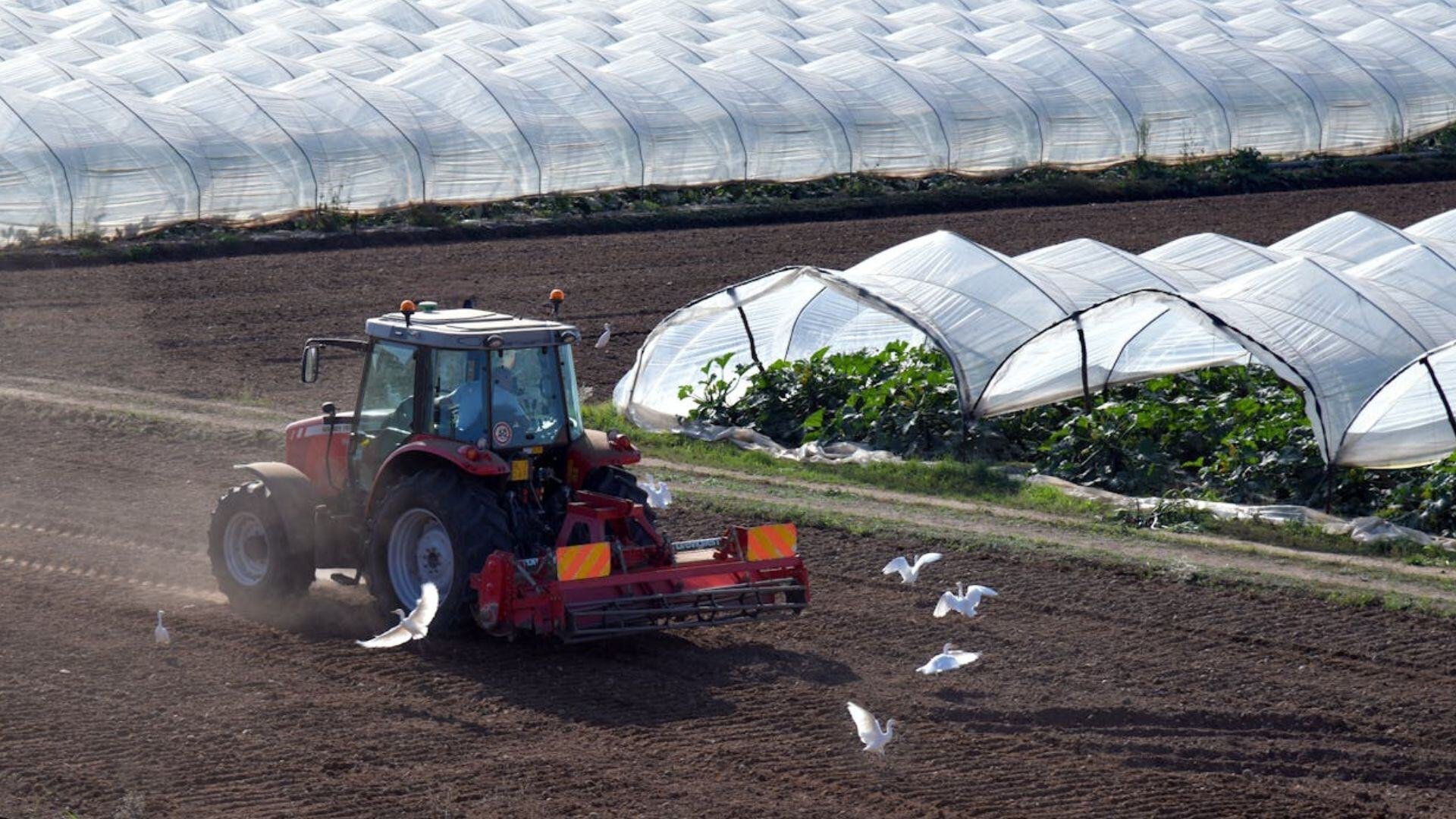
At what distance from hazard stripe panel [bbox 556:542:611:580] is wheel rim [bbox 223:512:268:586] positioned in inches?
106

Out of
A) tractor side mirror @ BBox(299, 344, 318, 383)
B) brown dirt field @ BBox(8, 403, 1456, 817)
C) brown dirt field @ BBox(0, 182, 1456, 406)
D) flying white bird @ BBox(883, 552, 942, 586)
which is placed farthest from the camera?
brown dirt field @ BBox(0, 182, 1456, 406)

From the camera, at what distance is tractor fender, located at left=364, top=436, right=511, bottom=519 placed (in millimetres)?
10477

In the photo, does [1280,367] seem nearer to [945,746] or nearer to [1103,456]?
[1103,456]

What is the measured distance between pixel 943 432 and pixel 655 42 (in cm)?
2352

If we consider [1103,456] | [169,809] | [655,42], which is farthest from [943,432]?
[655,42]

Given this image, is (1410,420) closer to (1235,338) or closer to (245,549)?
(1235,338)

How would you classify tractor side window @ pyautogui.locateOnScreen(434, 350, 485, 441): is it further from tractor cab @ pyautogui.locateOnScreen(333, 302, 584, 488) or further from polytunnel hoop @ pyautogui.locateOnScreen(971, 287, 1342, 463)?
polytunnel hoop @ pyautogui.locateOnScreen(971, 287, 1342, 463)

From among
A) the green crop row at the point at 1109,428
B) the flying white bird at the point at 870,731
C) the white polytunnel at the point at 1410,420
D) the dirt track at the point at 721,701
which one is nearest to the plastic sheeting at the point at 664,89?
the green crop row at the point at 1109,428

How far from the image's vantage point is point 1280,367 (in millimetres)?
16094

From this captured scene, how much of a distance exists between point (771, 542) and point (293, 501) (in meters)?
3.23

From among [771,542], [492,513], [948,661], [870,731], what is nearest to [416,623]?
[492,513]

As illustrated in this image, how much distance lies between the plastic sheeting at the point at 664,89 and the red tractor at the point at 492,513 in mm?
19095

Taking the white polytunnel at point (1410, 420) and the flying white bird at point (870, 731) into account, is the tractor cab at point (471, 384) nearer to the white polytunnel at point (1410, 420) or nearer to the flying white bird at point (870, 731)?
the flying white bird at point (870, 731)

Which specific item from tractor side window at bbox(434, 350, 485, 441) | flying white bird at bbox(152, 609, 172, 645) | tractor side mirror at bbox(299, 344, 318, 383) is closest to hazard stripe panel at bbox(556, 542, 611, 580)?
tractor side window at bbox(434, 350, 485, 441)
